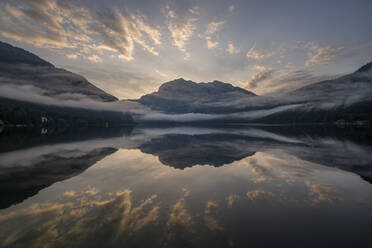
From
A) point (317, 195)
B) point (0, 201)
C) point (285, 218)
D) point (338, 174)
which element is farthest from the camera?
point (338, 174)

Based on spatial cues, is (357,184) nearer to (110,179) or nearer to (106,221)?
(106,221)

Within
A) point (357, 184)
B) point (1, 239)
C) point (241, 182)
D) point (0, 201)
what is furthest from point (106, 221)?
point (357, 184)

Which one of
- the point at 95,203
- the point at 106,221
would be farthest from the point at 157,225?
the point at 95,203

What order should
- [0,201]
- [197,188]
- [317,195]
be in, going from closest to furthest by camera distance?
[0,201] → [317,195] → [197,188]

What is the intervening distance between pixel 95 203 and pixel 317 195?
15.2 metres

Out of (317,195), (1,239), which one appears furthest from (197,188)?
(1,239)

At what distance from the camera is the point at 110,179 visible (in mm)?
16672

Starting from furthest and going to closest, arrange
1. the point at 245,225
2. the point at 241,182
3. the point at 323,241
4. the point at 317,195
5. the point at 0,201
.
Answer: the point at 241,182, the point at 317,195, the point at 0,201, the point at 245,225, the point at 323,241

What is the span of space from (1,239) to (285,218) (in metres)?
13.0

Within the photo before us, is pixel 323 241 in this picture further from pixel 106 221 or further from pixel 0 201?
pixel 0 201

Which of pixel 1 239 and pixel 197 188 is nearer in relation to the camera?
pixel 1 239

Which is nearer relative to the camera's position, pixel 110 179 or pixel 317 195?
pixel 317 195

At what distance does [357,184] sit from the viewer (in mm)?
14430

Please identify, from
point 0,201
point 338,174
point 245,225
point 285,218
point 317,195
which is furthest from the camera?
point 338,174
